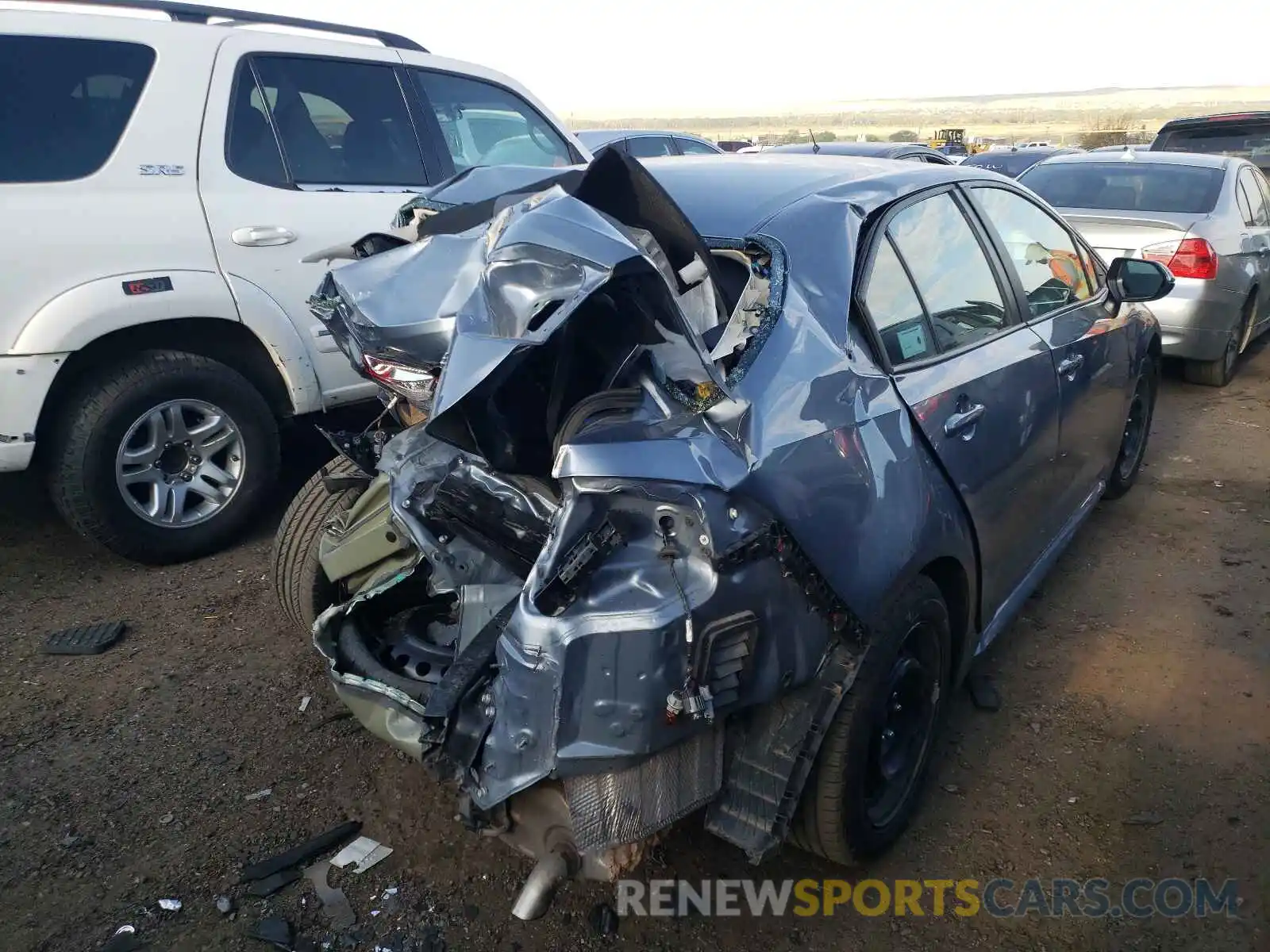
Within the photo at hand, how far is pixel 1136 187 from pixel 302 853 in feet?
23.7

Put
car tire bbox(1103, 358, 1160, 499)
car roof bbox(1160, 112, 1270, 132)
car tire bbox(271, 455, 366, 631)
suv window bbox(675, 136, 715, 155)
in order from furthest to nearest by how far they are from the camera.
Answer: suv window bbox(675, 136, 715, 155) → car roof bbox(1160, 112, 1270, 132) → car tire bbox(1103, 358, 1160, 499) → car tire bbox(271, 455, 366, 631)

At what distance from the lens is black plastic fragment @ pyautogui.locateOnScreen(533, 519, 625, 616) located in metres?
1.80

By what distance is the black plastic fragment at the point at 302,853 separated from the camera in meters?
2.39

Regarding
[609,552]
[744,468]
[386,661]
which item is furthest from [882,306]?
[386,661]

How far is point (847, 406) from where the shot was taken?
214 centimetres

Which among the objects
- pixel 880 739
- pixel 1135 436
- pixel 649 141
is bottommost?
pixel 1135 436

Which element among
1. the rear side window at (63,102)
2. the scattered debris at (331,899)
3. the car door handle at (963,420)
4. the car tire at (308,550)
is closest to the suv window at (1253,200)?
the car door handle at (963,420)

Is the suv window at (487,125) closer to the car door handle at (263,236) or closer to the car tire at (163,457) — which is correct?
the car door handle at (263,236)

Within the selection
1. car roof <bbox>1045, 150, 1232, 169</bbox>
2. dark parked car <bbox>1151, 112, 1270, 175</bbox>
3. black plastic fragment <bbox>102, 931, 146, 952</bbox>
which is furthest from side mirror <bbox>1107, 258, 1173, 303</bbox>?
dark parked car <bbox>1151, 112, 1270, 175</bbox>

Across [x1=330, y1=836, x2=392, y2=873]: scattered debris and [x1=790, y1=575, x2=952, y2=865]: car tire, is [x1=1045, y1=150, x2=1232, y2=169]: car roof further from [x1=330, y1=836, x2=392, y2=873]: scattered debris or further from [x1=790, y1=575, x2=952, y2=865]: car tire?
[x1=330, y1=836, x2=392, y2=873]: scattered debris

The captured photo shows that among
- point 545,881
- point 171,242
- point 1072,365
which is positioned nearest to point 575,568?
point 545,881

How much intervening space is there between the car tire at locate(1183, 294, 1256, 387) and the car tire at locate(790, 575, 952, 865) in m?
5.48

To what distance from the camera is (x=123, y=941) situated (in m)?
2.19

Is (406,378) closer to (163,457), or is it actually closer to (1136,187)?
(163,457)
